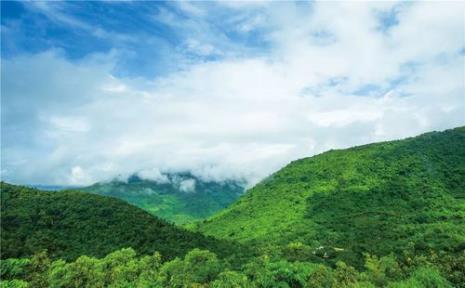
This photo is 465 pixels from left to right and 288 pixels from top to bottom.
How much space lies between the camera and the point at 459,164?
148875mm

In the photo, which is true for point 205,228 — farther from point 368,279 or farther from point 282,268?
point 368,279

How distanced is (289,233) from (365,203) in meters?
32.9

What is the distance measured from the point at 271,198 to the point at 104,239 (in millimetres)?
79286

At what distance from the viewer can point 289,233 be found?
388ft

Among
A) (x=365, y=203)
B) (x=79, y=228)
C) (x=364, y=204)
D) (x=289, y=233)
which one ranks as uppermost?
(x=365, y=203)

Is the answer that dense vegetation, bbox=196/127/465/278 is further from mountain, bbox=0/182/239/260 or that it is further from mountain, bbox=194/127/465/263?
mountain, bbox=0/182/239/260

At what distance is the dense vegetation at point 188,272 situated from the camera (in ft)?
202

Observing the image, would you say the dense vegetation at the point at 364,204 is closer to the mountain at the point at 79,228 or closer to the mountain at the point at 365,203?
the mountain at the point at 365,203

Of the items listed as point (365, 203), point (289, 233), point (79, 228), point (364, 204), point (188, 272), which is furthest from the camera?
point (365, 203)

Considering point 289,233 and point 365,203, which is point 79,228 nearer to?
point 289,233

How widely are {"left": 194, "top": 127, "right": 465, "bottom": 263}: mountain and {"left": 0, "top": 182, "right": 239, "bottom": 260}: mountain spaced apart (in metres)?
27.2

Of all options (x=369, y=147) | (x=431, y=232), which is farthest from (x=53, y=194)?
(x=369, y=147)

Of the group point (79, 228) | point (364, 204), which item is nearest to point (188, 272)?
point (79, 228)

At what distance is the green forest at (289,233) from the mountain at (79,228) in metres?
0.25
